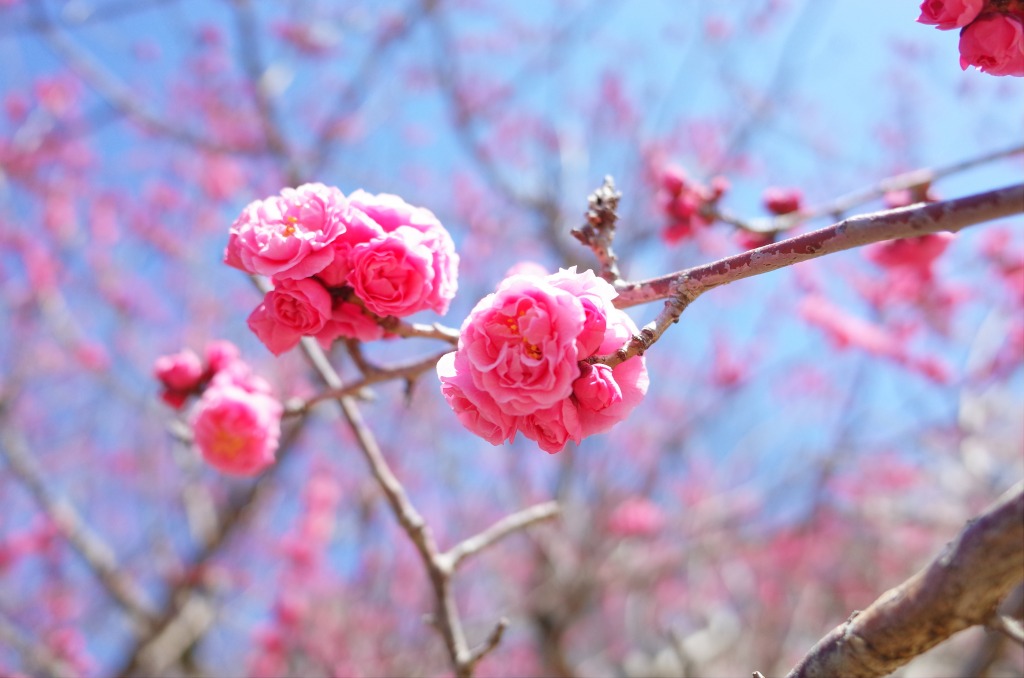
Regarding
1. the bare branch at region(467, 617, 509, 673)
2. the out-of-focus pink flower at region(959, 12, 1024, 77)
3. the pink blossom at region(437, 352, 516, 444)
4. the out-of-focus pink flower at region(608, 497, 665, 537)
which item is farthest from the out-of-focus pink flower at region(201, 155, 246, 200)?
the out-of-focus pink flower at region(959, 12, 1024, 77)

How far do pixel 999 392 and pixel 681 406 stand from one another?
3.64m

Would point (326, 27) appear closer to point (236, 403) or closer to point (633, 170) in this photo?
point (633, 170)

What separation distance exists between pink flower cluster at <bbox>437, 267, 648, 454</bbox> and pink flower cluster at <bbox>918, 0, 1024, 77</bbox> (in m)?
0.97

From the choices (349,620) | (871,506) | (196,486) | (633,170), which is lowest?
(871,506)

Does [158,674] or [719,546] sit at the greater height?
[158,674]

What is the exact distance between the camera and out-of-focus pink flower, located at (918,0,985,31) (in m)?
1.42

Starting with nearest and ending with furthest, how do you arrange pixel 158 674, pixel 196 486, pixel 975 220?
1. pixel 975 220
2. pixel 158 674
3. pixel 196 486

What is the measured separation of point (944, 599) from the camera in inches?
38.6

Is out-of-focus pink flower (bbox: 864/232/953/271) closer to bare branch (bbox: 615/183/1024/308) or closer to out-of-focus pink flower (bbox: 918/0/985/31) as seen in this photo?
out-of-focus pink flower (bbox: 918/0/985/31)

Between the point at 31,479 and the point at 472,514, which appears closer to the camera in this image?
the point at 31,479

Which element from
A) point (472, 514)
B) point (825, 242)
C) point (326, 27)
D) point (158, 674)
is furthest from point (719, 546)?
point (326, 27)

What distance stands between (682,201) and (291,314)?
5.33 ft

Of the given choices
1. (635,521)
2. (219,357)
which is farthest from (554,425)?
(635,521)

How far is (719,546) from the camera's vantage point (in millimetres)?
6859
